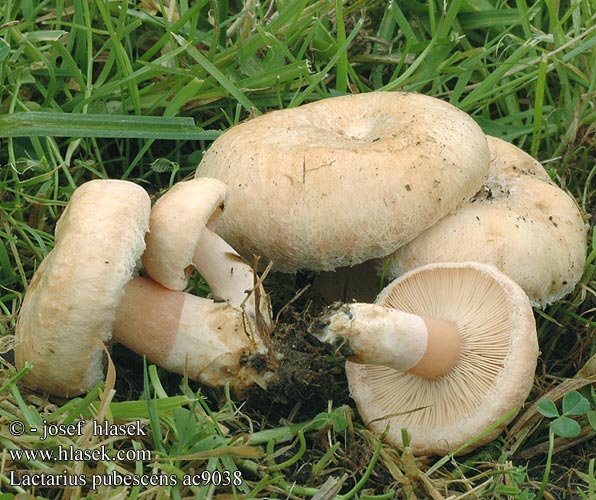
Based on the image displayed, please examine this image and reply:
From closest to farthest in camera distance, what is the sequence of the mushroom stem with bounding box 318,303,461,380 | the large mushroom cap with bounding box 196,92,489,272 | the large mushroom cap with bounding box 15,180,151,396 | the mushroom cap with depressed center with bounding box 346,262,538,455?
the large mushroom cap with bounding box 15,180,151,396 < the mushroom stem with bounding box 318,303,461,380 < the mushroom cap with depressed center with bounding box 346,262,538,455 < the large mushroom cap with bounding box 196,92,489,272

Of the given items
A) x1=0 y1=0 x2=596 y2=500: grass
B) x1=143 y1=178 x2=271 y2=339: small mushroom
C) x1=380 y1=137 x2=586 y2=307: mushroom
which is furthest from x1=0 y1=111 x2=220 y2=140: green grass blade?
x1=380 y1=137 x2=586 y2=307: mushroom

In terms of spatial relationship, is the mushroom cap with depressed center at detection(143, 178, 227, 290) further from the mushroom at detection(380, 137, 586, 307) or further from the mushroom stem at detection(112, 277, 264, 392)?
the mushroom at detection(380, 137, 586, 307)

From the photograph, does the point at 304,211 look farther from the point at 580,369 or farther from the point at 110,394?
the point at 580,369

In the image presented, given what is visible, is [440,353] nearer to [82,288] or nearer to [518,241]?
[518,241]

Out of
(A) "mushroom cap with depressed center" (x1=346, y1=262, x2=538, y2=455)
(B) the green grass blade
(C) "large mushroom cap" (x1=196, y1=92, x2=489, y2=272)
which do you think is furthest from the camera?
(B) the green grass blade

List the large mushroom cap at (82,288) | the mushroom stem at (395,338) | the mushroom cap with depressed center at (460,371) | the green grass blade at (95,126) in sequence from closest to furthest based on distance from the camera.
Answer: the large mushroom cap at (82,288) < the mushroom stem at (395,338) < the mushroom cap with depressed center at (460,371) < the green grass blade at (95,126)

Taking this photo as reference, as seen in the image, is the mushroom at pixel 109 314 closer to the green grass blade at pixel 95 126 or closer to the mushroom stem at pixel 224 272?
the mushroom stem at pixel 224 272

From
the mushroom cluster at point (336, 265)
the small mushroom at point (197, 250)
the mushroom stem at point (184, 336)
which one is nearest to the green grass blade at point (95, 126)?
the mushroom cluster at point (336, 265)
